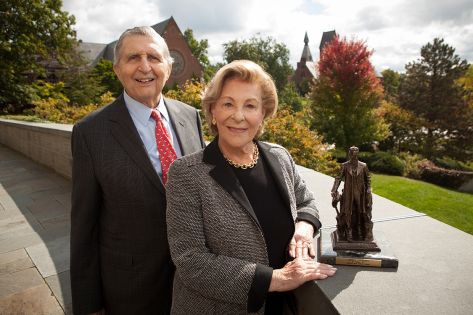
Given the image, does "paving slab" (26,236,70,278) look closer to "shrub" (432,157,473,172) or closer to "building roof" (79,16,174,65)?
"shrub" (432,157,473,172)

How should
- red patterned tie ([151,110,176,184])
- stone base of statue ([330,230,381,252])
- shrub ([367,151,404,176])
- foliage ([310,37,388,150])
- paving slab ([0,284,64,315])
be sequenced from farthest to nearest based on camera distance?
1. foliage ([310,37,388,150])
2. shrub ([367,151,404,176])
3. paving slab ([0,284,64,315])
4. red patterned tie ([151,110,176,184])
5. stone base of statue ([330,230,381,252])

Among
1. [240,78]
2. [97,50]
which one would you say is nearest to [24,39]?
[240,78]

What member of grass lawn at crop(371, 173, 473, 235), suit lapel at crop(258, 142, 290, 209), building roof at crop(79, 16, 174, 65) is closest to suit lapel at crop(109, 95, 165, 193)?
suit lapel at crop(258, 142, 290, 209)

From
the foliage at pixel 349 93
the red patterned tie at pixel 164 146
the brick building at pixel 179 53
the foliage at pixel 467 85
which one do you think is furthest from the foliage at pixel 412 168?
the brick building at pixel 179 53

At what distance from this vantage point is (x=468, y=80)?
21062 mm

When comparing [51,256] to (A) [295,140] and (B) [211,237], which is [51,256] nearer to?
(B) [211,237]

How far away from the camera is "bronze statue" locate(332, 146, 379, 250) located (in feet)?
5.22

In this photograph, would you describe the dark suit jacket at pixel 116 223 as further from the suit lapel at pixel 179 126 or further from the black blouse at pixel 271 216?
the black blouse at pixel 271 216

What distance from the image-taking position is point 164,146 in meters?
2.22

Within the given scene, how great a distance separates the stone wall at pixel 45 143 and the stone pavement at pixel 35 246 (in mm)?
487

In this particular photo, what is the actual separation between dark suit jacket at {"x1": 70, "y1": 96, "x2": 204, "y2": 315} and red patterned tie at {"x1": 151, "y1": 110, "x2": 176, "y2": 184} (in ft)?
0.46

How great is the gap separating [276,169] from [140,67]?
1.16 metres

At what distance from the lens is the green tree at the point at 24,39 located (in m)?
18.6

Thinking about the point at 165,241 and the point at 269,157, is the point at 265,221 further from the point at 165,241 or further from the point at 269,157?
the point at 165,241
